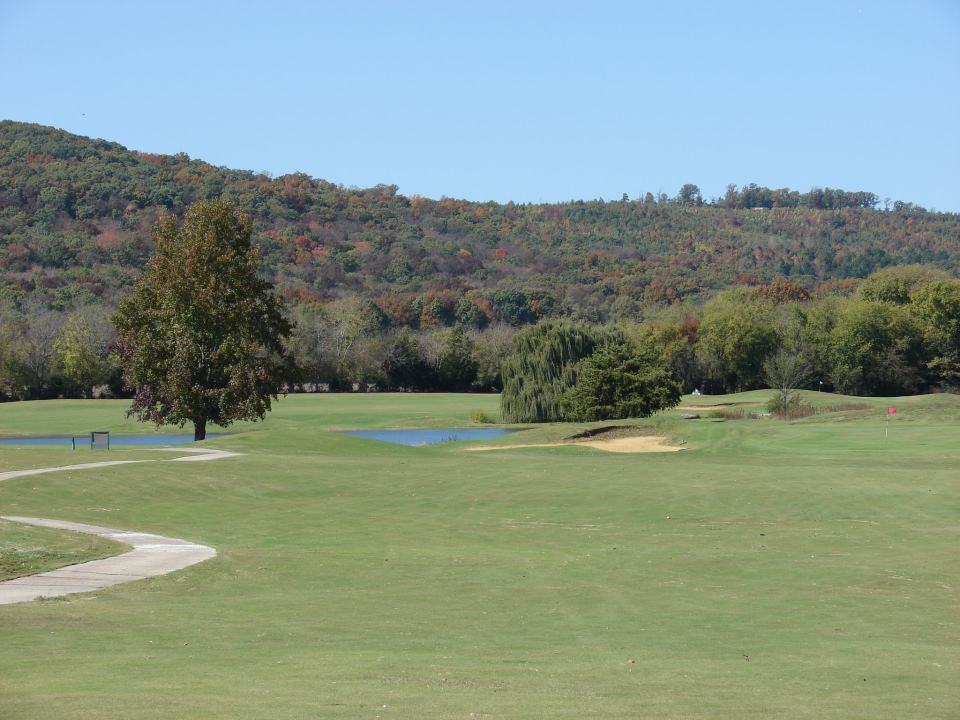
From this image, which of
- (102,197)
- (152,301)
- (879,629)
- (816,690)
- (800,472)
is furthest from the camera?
(102,197)

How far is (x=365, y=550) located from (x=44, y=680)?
354 inches

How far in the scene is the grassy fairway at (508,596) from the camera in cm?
863

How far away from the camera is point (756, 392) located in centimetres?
8481

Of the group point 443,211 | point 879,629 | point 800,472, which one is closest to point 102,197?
point 443,211

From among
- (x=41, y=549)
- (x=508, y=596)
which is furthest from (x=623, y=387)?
(x=508, y=596)

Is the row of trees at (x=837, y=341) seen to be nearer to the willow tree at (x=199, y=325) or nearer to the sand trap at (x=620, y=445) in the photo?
the sand trap at (x=620, y=445)

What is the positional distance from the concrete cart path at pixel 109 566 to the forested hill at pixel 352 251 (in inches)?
3877

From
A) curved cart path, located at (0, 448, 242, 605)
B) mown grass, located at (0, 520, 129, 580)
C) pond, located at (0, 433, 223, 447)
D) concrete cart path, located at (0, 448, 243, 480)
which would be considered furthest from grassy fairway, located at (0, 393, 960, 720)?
pond, located at (0, 433, 223, 447)

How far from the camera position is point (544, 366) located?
6456 cm

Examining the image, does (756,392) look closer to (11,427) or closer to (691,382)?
(691,382)

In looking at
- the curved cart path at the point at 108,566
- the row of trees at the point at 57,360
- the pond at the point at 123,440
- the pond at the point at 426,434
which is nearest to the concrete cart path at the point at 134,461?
the curved cart path at the point at 108,566

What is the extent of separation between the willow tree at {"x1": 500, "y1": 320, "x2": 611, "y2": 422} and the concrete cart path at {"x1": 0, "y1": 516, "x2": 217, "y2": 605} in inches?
1838

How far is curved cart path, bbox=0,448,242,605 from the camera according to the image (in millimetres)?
13086

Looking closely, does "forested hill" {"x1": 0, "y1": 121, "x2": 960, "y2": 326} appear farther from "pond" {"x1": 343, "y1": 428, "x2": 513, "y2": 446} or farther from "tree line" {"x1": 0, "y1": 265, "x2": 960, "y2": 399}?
"pond" {"x1": 343, "y1": 428, "x2": 513, "y2": 446}
